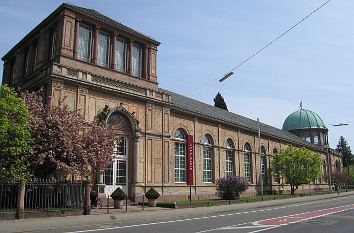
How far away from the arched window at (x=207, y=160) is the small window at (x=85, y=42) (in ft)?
55.6

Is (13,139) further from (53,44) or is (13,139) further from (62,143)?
(53,44)

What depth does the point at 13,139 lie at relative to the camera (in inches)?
821

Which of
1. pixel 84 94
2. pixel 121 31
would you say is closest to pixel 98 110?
pixel 84 94

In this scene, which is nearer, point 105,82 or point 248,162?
point 105,82

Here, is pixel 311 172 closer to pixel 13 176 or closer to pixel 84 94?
pixel 84 94

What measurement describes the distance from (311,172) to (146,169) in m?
32.3

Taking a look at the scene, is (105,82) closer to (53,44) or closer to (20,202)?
(53,44)

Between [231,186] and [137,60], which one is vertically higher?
[137,60]

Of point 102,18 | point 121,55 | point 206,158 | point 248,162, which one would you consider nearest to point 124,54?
point 121,55

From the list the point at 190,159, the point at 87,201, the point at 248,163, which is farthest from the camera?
the point at 248,163

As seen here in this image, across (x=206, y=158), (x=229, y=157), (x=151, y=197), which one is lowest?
(x=151, y=197)

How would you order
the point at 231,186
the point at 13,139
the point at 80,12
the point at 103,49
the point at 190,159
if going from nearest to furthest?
the point at 13,139 < the point at 80,12 < the point at 103,49 < the point at 231,186 < the point at 190,159

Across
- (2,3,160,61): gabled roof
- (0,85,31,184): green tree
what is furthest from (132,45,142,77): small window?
(0,85,31,184): green tree

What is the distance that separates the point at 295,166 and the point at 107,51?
34.0 metres
